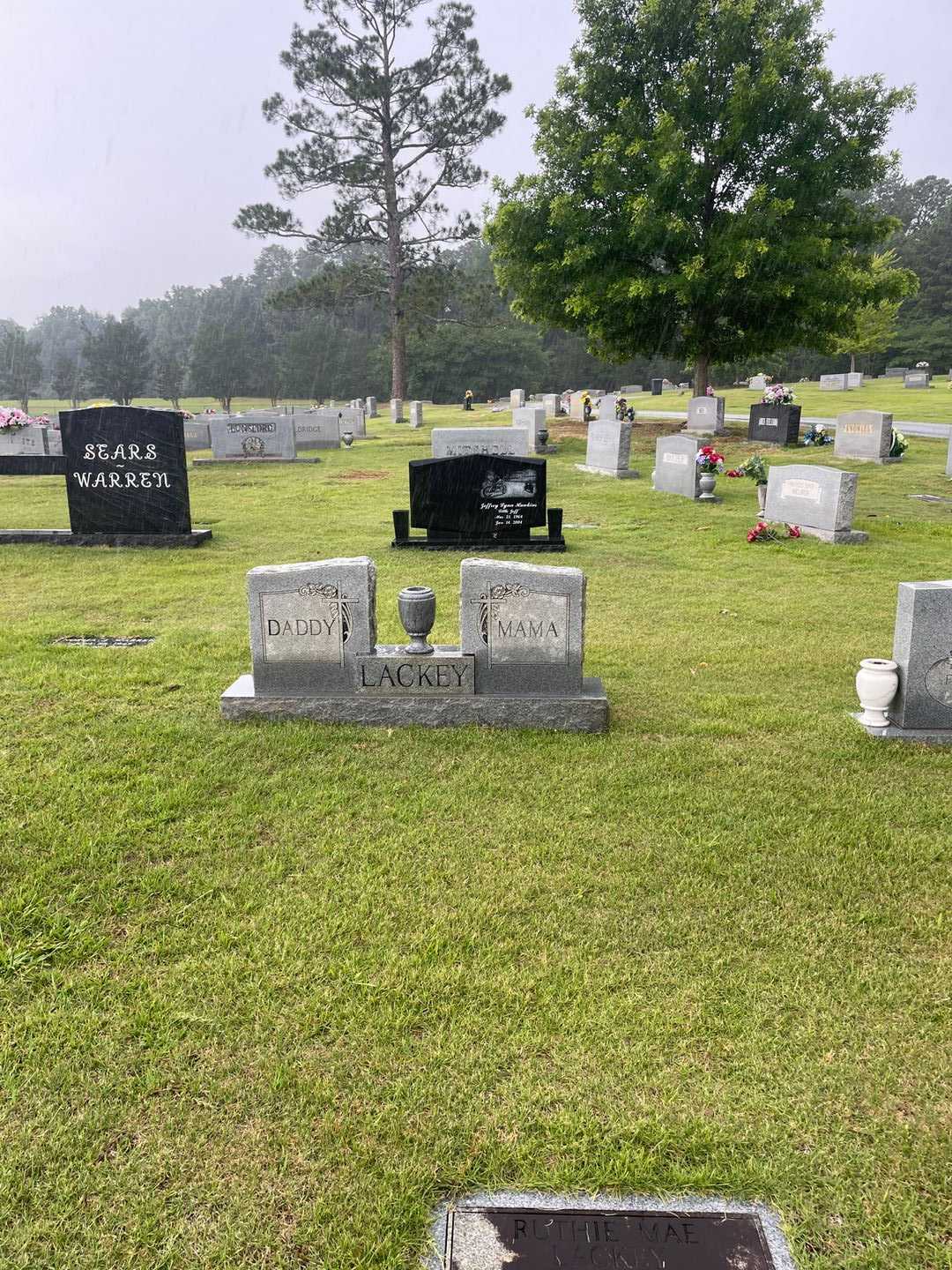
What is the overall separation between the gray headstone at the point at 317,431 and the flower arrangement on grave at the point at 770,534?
1735 cm

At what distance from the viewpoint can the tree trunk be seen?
25891 mm

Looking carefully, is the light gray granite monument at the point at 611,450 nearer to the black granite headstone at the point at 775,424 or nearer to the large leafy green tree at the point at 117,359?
the black granite headstone at the point at 775,424

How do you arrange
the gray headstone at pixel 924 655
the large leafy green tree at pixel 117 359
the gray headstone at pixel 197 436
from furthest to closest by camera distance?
1. the large leafy green tree at pixel 117 359
2. the gray headstone at pixel 197 436
3. the gray headstone at pixel 924 655

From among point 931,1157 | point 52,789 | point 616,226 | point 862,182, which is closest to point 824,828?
point 931,1157

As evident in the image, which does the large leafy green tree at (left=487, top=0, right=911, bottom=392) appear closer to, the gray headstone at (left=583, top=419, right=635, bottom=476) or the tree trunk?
the tree trunk

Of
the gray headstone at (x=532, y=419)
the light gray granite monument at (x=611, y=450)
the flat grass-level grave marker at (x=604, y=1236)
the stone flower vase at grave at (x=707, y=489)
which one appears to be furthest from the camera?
the gray headstone at (x=532, y=419)

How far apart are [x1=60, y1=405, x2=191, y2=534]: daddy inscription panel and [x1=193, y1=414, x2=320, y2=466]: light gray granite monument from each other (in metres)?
11.1

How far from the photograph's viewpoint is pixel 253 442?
22.8 meters

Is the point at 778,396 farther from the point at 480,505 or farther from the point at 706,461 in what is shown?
the point at 480,505

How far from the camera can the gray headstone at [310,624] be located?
5.81 m

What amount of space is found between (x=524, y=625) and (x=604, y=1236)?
3.80 meters

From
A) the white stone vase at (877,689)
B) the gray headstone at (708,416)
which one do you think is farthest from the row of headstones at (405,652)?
the gray headstone at (708,416)

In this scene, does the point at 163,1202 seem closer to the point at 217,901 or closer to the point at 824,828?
the point at 217,901

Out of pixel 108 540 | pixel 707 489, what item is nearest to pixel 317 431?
pixel 707 489
